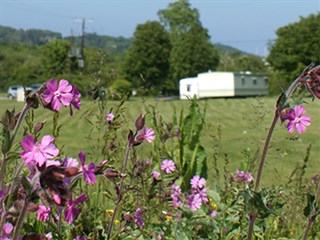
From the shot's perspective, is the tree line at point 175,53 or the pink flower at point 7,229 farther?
the tree line at point 175,53

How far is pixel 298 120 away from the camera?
5.53 feet

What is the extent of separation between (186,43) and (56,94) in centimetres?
6371

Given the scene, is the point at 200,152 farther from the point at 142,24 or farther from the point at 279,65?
the point at 142,24

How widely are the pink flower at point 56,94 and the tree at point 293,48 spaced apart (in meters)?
51.3

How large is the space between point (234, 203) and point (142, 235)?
437 mm

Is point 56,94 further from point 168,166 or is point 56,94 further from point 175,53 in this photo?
point 175,53

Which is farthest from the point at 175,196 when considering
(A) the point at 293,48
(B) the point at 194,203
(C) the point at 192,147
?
(A) the point at 293,48

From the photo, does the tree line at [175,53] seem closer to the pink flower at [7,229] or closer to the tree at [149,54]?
the tree at [149,54]

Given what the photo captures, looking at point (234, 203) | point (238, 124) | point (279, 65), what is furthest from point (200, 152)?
point (279, 65)

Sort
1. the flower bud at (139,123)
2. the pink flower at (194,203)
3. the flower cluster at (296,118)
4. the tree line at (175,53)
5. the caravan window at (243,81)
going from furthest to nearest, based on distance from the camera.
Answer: the caravan window at (243,81) → the tree line at (175,53) → the pink flower at (194,203) → the flower bud at (139,123) → the flower cluster at (296,118)

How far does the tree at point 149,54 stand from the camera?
61719mm

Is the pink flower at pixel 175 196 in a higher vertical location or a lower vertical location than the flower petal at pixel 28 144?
Answer: lower

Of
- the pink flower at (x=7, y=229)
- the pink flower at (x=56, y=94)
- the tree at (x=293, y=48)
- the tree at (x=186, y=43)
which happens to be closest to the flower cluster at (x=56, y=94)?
the pink flower at (x=56, y=94)

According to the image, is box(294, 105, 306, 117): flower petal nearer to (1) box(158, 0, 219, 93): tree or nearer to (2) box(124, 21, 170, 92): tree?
(2) box(124, 21, 170, 92): tree
